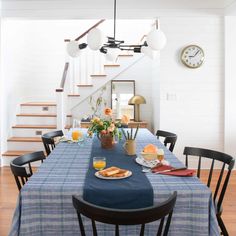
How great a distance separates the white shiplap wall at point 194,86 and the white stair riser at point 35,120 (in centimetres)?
220

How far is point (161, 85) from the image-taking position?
4.97 metres

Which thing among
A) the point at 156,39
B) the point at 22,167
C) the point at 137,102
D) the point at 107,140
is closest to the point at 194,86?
the point at 137,102

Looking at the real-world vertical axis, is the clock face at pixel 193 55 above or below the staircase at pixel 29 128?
→ above

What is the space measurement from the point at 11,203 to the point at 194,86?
3327 mm

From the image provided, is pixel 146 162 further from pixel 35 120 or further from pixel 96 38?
pixel 35 120

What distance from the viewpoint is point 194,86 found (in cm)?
497

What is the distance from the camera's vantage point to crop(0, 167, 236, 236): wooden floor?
293 cm

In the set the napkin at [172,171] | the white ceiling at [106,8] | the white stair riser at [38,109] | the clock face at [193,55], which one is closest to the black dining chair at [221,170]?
the napkin at [172,171]

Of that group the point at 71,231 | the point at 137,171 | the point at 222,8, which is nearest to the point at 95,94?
the point at 222,8

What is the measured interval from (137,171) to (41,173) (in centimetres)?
66

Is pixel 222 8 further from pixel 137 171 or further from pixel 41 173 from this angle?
pixel 41 173

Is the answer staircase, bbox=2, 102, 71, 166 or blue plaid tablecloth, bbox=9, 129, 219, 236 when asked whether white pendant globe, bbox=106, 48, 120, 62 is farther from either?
staircase, bbox=2, 102, 71, 166

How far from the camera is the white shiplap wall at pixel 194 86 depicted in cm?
490

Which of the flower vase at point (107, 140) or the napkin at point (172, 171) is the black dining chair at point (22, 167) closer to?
the flower vase at point (107, 140)
